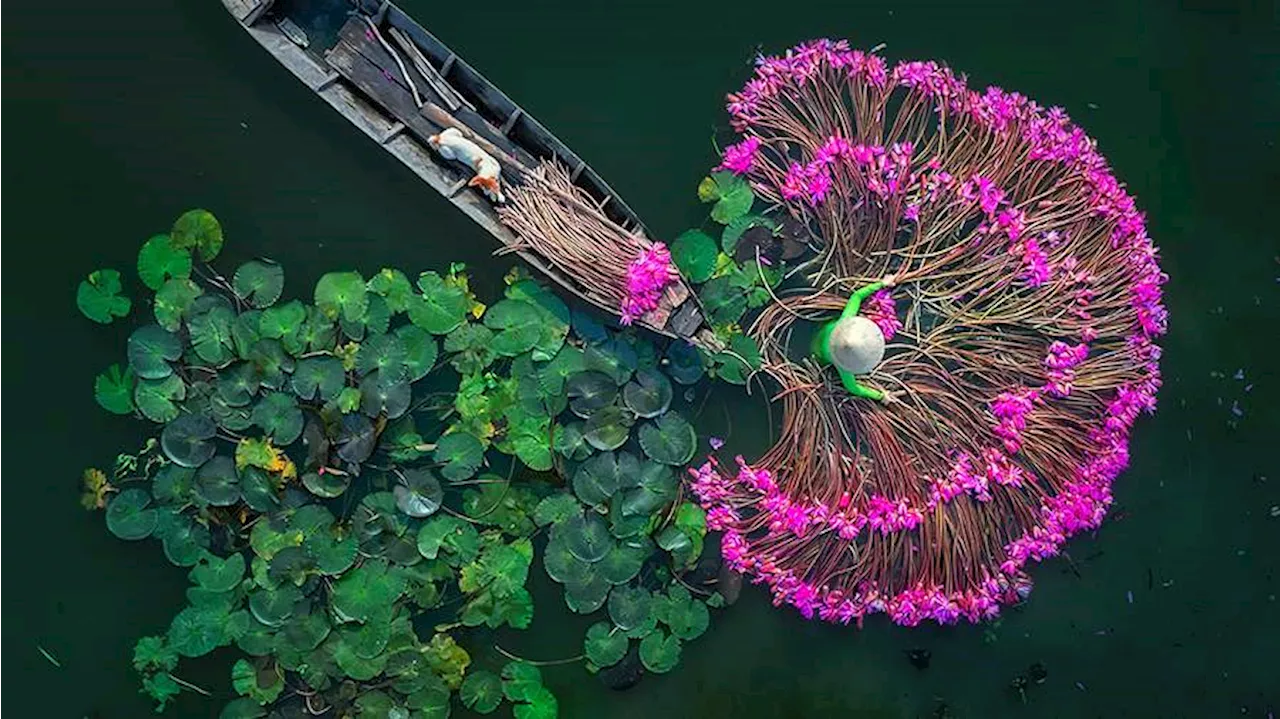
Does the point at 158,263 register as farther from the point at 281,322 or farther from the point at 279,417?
the point at 279,417

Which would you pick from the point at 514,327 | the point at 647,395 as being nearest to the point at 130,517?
the point at 514,327

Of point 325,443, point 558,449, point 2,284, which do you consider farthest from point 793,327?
point 2,284

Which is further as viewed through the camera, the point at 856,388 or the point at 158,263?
the point at 856,388

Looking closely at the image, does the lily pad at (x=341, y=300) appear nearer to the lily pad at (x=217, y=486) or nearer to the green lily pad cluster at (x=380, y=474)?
the green lily pad cluster at (x=380, y=474)

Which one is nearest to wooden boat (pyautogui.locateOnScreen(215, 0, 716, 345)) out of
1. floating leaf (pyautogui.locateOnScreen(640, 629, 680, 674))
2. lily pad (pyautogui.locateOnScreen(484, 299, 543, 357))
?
lily pad (pyautogui.locateOnScreen(484, 299, 543, 357))

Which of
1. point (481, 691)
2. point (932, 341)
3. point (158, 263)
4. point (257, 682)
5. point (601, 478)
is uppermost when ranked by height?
point (932, 341)

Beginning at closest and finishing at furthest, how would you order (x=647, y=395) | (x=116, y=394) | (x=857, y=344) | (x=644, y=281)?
1. (x=857, y=344)
2. (x=644, y=281)
3. (x=116, y=394)
4. (x=647, y=395)

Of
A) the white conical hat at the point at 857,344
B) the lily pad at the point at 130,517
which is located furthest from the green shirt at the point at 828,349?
the lily pad at the point at 130,517
